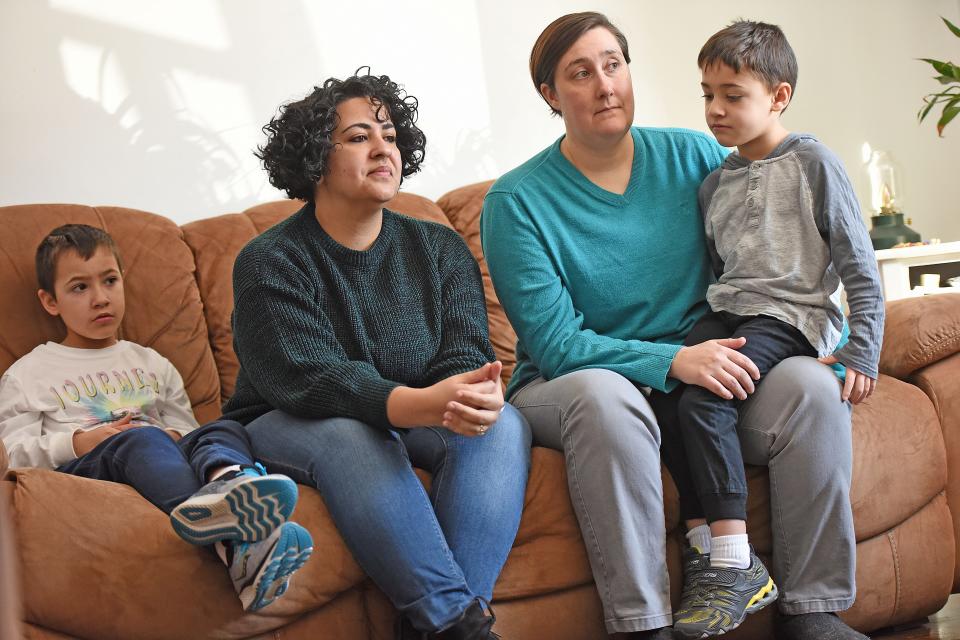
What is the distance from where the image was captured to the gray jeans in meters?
1.61

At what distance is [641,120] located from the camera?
356 centimetres

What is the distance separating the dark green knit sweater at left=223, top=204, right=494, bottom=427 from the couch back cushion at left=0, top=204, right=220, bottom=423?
1.43 feet

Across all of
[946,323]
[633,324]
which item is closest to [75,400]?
[633,324]

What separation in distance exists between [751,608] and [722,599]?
2.3 inches

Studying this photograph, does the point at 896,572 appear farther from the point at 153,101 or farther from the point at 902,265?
the point at 153,101

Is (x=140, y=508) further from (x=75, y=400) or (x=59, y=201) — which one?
(x=59, y=201)

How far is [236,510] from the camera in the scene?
4.61 ft

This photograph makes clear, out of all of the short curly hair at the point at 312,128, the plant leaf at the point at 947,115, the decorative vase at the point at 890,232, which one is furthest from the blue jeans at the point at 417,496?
the plant leaf at the point at 947,115

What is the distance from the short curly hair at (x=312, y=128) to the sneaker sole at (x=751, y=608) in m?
1.02

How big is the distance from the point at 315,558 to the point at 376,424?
9.2 inches

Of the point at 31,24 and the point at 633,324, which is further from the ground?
the point at 31,24

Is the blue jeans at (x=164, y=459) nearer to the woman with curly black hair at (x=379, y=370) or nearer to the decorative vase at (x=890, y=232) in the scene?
the woman with curly black hair at (x=379, y=370)

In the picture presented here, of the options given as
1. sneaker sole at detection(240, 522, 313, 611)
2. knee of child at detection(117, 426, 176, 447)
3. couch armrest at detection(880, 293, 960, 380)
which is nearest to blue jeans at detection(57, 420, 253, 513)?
knee of child at detection(117, 426, 176, 447)

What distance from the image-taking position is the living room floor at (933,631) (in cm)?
181
